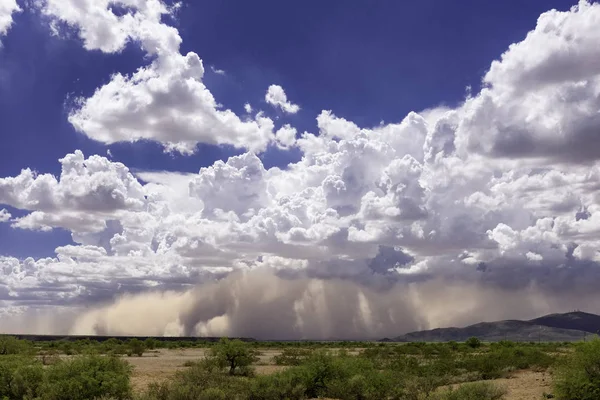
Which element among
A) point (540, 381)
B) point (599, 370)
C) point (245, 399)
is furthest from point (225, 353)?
point (599, 370)

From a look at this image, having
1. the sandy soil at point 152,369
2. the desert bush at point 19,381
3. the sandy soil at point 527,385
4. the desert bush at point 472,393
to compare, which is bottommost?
the sandy soil at point 527,385

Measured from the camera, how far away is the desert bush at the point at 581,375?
103 feet

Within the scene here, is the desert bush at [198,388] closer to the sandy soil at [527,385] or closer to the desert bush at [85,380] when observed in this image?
the desert bush at [85,380]

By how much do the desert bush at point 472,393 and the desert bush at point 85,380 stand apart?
15.5 metres

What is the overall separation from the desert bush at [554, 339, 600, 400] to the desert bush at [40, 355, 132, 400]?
2294cm

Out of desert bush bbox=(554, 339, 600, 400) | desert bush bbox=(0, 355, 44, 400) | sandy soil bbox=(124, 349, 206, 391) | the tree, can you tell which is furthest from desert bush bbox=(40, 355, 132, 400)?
desert bush bbox=(554, 339, 600, 400)

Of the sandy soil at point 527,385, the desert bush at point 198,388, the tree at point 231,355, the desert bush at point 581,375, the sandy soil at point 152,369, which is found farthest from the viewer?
the tree at point 231,355

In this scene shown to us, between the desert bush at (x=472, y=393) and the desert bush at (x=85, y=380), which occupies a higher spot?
the desert bush at (x=85, y=380)

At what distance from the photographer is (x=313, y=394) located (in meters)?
34.9

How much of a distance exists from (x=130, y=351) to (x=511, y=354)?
58542 millimetres

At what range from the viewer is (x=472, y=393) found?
2842 cm

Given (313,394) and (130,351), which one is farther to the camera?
(130,351)

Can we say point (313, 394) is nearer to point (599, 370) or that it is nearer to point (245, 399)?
point (245, 399)

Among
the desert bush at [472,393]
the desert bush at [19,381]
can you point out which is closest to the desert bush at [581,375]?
the desert bush at [472,393]
